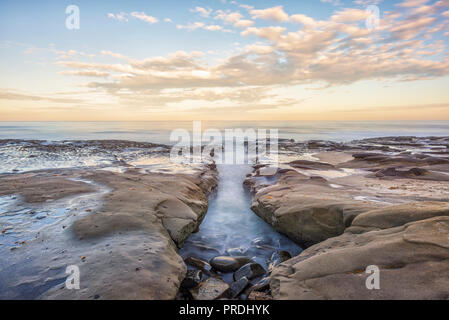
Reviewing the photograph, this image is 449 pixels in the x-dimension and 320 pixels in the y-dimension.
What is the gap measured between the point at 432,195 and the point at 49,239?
32.1 ft

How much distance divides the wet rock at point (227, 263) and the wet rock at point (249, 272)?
0.23 m

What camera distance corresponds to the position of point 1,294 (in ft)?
9.88

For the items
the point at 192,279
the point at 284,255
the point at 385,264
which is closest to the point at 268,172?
the point at 284,255

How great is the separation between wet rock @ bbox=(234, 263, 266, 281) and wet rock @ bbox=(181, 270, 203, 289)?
2.33 ft

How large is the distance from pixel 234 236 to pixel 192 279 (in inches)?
111

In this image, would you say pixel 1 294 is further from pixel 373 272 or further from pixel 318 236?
pixel 318 236

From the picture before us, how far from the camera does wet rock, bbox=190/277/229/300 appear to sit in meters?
3.77

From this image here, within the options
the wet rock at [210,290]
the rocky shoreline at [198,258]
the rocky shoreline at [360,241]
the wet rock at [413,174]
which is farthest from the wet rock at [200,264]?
the wet rock at [413,174]

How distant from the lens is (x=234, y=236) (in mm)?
6828

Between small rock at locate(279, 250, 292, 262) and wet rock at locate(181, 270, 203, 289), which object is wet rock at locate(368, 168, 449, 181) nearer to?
small rock at locate(279, 250, 292, 262)

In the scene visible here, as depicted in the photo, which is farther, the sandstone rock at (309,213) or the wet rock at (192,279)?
the sandstone rock at (309,213)

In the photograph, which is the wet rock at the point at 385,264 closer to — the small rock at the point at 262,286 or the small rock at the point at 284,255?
the small rock at the point at 262,286

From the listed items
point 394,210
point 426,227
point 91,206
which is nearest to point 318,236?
point 394,210

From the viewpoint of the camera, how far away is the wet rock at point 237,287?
3.98m
